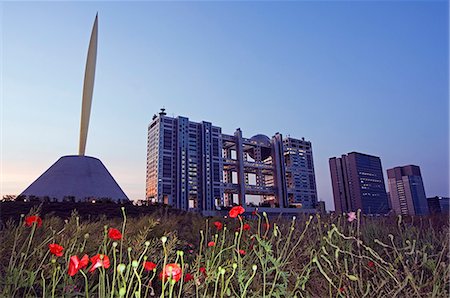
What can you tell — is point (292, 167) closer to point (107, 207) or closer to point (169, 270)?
point (107, 207)

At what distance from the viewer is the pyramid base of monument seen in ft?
54.2

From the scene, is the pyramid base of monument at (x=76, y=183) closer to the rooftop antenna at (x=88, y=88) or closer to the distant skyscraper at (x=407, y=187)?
the rooftop antenna at (x=88, y=88)

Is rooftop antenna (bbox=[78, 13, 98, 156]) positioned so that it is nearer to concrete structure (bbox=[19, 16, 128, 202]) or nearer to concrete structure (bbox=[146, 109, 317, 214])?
concrete structure (bbox=[19, 16, 128, 202])

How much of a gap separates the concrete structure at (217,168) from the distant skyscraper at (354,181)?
48.7m

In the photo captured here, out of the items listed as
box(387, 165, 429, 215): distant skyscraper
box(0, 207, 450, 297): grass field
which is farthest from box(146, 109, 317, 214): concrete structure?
box(387, 165, 429, 215): distant skyscraper

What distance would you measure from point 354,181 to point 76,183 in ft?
435

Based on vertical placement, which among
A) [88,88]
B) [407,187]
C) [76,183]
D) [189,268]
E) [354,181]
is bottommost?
[189,268]

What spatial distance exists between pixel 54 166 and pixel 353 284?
19263 millimetres

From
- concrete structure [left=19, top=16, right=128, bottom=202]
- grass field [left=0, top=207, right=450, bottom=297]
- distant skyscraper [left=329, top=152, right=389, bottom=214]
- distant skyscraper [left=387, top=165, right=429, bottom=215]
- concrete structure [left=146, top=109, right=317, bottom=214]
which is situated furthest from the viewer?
distant skyscraper [left=387, top=165, right=429, bottom=215]

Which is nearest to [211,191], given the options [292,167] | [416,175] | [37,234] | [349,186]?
[292,167]

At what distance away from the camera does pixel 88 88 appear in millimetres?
22641

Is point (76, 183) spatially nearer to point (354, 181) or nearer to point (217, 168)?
point (217, 168)

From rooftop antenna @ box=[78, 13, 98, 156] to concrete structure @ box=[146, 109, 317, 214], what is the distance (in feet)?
135

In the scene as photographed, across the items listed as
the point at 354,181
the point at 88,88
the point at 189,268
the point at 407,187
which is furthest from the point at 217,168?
the point at 407,187
